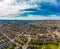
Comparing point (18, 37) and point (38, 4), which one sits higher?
point (38, 4)

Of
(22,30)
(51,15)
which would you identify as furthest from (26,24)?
(51,15)

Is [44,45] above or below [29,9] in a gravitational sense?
below

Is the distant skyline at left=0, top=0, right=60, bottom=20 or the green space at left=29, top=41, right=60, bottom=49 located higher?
the distant skyline at left=0, top=0, right=60, bottom=20

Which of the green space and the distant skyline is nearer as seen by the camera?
the green space

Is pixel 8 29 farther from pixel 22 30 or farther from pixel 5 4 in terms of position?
pixel 5 4

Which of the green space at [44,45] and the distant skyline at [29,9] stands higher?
the distant skyline at [29,9]

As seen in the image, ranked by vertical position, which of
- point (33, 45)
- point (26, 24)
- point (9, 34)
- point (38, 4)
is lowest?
point (33, 45)

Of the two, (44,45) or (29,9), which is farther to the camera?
(29,9)

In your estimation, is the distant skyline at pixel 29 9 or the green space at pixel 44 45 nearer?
the green space at pixel 44 45
